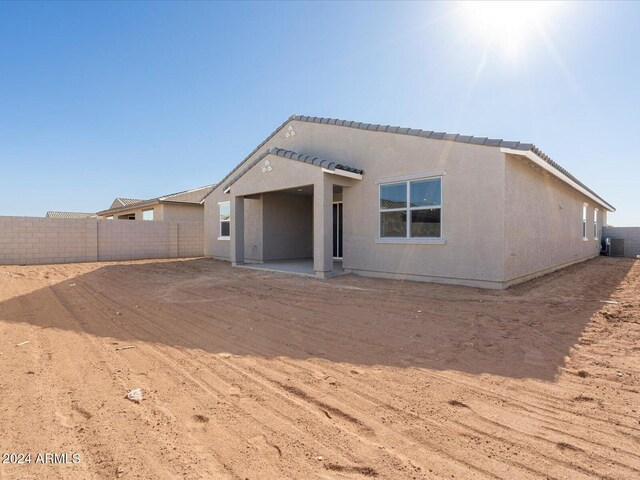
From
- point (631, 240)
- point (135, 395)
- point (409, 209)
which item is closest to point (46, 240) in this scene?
point (409, 209)

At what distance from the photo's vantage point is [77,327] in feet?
18.6

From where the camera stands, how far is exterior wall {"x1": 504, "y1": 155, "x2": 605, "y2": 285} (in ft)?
29.0

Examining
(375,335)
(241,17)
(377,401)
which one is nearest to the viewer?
(377,401)

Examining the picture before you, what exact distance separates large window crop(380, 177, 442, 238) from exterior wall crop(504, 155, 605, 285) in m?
1.77

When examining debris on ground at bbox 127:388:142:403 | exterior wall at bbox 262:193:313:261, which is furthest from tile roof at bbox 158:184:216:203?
debris on ground at bbox 127:388:142:403

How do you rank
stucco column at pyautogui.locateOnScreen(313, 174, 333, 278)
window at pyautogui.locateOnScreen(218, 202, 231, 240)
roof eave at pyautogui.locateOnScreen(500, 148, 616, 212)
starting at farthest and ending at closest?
window at pyautogui.locateOnScreen(218, 202, 231, 240)
stucco column at pyautogui.locateOnScreen(313, 174, 333, 278)
roof eave at pyautogui.locateOnScreen(500, 148, 616, 212)

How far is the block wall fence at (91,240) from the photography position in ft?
50.6

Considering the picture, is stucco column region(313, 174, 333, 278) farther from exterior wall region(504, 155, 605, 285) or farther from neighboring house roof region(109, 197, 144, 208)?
neighboring house roof region(109, 197, 144, 208)

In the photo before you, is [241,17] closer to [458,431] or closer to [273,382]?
[273,382]

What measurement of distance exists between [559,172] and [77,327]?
43.0 feet

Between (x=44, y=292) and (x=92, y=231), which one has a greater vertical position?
(x=92, y=231)

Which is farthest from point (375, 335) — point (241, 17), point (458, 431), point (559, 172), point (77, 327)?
point (241, 17)

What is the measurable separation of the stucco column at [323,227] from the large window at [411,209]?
5.36ft

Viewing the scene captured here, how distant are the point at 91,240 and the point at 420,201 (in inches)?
633
